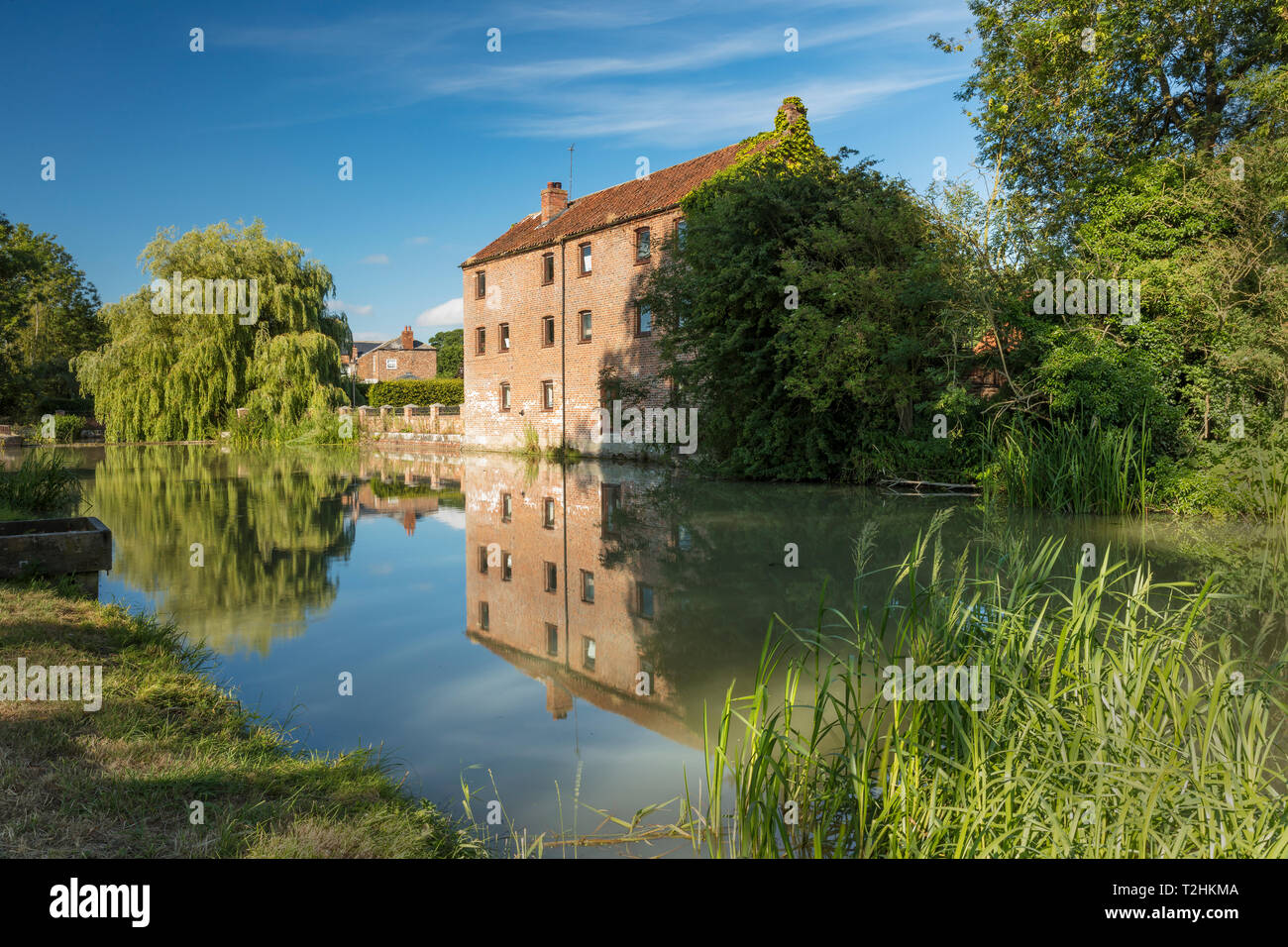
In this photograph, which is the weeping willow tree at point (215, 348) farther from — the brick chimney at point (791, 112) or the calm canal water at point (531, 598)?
the brick chimney at point (791, 112)

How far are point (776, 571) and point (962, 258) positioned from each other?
8.78 meters

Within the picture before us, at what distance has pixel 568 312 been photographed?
29.3 meters

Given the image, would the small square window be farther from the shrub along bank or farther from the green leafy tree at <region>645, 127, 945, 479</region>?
the shrub along bank

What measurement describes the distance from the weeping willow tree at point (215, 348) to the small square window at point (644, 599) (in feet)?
87.0

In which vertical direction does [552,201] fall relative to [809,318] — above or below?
above

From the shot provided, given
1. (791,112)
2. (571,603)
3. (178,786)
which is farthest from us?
(791,112)

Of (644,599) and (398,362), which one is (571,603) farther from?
(398,362)

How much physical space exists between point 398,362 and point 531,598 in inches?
2789

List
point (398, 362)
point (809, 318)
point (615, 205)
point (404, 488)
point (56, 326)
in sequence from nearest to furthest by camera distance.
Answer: point (809, 318) < point (404, 488) < point (615, 205) < point (56, 326) < point (398, 362)

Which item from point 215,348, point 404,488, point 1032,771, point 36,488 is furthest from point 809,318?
point 215,348

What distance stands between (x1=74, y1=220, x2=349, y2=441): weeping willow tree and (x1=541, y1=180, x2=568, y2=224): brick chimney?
9.68 m

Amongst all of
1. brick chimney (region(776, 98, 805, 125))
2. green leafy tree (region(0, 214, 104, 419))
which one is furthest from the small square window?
green leafy tree (region(0, 214, 104, 419))
